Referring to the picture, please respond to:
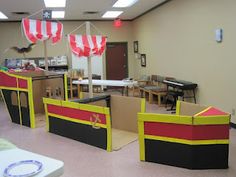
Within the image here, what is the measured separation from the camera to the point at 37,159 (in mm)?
1333

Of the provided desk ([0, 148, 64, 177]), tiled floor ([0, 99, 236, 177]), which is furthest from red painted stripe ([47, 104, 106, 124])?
desk ([0, 148, 64, 177])

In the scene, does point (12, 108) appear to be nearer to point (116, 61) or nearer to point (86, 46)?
point (86, 46)

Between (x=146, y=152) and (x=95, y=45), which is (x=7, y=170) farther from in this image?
(x=95, y=45)

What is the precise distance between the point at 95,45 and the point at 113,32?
6.30 m

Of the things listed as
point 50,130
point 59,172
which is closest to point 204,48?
point 50,130

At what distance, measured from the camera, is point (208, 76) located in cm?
562

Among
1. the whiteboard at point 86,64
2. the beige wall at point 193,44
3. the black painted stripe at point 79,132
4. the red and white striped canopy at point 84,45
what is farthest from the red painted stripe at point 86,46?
the whiteboard at point 86,64

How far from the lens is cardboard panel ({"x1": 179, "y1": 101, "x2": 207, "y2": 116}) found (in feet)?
11.8

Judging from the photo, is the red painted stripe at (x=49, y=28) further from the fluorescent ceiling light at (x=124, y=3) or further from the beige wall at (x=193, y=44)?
the beige wall at (x=193, y=44)

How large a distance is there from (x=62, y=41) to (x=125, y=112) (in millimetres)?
6573

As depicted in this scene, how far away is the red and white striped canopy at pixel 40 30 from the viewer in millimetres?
5488

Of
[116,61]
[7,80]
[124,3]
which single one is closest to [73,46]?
[7,80]

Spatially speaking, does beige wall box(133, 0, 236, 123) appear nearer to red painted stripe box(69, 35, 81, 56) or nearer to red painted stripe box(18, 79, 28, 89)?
red painted stripe box(69, 35, 81, 56)

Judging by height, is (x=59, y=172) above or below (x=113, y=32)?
below
